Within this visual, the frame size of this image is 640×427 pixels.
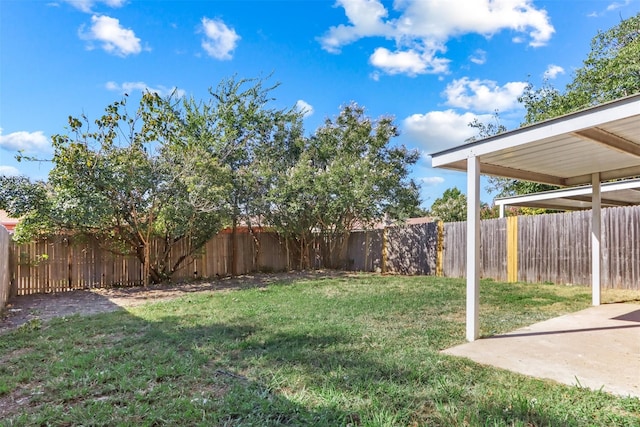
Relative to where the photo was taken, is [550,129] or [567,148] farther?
[567,148]

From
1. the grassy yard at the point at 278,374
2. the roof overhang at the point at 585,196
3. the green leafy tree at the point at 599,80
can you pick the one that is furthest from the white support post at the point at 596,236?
the green leafy tree at the point at 599,80

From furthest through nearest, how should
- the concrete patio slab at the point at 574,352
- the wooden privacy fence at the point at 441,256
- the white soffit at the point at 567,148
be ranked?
the wooden privacy fence at the point at 441,256 → the white soffit at the point at 567,148 → the concrete patio slab at the point at 574,352

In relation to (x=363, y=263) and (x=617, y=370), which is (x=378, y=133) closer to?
(x=363, y=263)

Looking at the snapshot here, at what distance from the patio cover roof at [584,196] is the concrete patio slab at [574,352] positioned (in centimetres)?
432

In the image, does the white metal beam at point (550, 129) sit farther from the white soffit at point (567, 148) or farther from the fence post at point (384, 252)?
the fence post at point (384, 252)

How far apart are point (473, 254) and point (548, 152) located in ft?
5.35

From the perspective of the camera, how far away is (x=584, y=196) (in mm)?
9844

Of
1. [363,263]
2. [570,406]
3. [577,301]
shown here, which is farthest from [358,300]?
[363,263]

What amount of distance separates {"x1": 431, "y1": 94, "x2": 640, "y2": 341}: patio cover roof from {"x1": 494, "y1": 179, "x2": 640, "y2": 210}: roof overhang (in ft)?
10.0

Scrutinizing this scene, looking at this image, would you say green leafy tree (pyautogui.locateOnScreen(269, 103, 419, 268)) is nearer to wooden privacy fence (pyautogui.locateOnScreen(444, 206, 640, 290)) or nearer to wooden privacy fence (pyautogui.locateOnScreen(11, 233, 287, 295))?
wooden privacy fence (pyautogui.locateOnScreen(11, 233, 287, 295))

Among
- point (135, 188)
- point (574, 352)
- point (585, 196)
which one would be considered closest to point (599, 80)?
point (585, 196)

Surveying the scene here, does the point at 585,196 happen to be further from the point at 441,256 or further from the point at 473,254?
the point at 473,254

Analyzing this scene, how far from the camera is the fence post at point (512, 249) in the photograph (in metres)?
9.49

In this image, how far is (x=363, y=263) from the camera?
44.2ft
